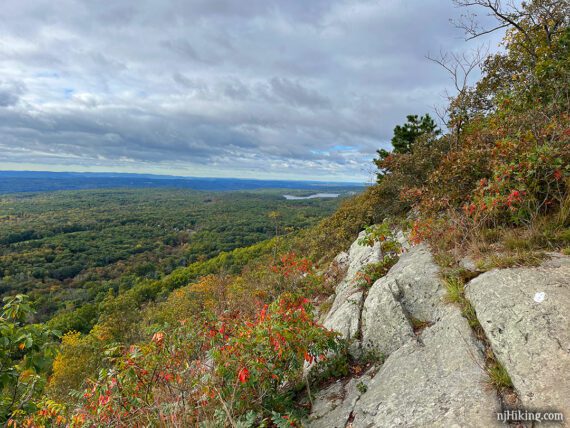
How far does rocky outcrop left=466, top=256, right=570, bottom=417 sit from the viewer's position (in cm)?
270

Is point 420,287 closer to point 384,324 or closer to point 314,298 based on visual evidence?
point 384,324

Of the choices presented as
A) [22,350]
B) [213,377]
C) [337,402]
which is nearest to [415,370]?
[337,402]

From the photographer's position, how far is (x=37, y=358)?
3.83 meters

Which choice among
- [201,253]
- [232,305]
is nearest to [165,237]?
[201,253]

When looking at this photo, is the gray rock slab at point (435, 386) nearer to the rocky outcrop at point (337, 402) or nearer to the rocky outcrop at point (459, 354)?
the rocky outcrop at point (459, 354)

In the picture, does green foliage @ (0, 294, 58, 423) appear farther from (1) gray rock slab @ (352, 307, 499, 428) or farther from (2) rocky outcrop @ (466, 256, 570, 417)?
(2) rocky outcrop @ (466, 256, 570, 417)

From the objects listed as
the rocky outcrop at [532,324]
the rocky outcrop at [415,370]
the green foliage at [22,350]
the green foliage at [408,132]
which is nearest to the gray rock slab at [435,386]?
the rocky outcrop at [415,370]

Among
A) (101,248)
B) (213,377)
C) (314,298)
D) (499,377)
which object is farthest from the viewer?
(101,248)

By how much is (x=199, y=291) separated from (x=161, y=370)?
19733mm

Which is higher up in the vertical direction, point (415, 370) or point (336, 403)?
point (415, 370)

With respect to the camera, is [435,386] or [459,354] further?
[459,354]

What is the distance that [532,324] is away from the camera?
321 centimetres

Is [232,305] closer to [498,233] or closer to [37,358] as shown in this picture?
[37,358]

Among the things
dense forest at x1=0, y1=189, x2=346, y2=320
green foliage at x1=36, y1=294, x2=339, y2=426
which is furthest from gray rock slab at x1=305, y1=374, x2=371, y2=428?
dense forest at x1=0, y1=189, x2=346, y2=320
